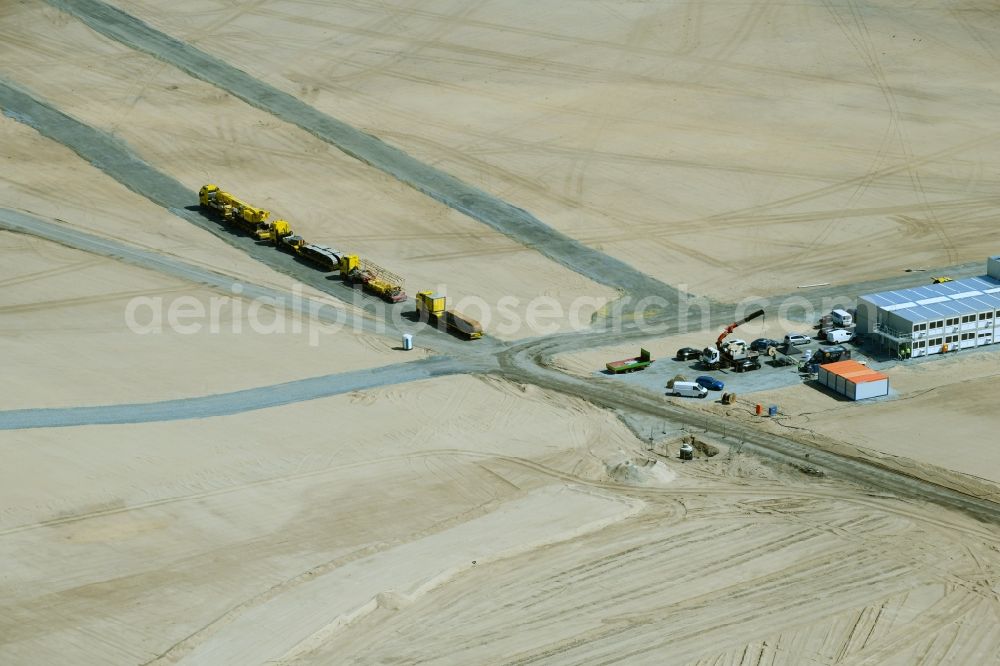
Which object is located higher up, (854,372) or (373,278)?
(373,278)

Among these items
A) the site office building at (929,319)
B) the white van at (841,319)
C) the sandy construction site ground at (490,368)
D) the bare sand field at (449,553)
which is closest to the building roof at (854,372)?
the sandy construction site ground at (490,368)

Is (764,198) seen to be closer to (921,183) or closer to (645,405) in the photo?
(921,183)

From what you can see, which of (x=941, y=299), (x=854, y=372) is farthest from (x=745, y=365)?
(x=941, y=299)

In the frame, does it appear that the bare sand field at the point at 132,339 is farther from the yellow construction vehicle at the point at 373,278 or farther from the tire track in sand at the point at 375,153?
the tire track in sand at the point at 375,153

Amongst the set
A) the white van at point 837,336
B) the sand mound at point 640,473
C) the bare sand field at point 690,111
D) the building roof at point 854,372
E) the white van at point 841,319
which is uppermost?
the bare sand field at point 690,111

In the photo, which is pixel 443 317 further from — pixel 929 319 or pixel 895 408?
pixel 929 319
